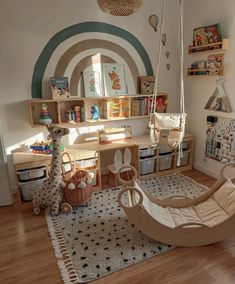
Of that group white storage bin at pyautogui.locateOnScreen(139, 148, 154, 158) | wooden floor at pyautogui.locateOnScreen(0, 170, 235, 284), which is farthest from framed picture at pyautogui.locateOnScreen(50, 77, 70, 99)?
wooden floor at pyautogui.locateOnScreen(0, 170, 235, 284)

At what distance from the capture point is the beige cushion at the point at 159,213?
2104mm

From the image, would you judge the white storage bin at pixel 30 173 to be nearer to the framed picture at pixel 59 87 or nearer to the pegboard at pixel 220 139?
the framed picture at pixel 59 87

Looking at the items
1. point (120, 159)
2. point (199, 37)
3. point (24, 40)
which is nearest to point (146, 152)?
point (120, 159)

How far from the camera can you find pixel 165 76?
3766 millimetres

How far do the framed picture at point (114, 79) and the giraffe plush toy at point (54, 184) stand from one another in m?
1.10

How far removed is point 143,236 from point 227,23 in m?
2.75

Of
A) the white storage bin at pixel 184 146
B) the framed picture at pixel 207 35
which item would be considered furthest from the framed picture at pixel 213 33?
the white storage bin at pixel 184 146

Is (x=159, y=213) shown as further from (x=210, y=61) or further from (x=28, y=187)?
(x=210, y=61)

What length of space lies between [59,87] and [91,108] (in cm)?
56

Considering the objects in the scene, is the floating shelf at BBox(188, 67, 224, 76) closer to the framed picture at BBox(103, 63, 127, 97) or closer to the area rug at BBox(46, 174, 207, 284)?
the framed picture at BBox(103, 63, 127, 97)

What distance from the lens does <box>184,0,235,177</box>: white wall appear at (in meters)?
2.96

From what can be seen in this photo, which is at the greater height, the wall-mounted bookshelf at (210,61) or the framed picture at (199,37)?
the framed picture at (199,37)

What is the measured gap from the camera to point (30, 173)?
9.16 ft

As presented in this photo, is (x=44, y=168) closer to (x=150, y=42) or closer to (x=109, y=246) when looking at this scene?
(x=109, y=246)
